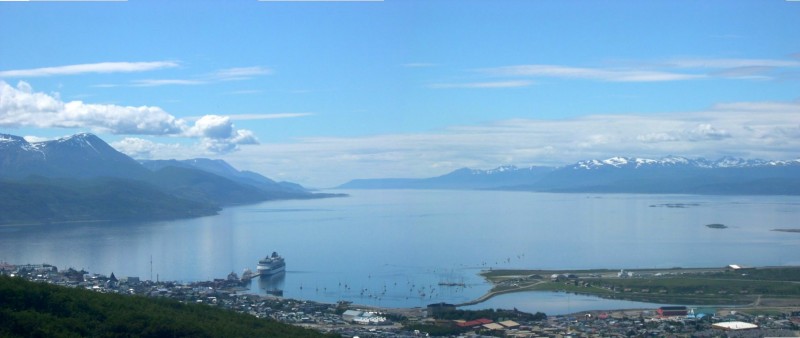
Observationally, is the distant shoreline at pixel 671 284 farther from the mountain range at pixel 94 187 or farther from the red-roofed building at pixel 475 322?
the mountain range at pixel 94 187

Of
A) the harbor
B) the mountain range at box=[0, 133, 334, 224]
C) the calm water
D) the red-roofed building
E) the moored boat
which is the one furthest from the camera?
the mountain range at box=[0, 133, 334, 224]

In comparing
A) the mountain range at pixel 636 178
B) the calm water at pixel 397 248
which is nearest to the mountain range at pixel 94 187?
the calm water at pixel 397 248

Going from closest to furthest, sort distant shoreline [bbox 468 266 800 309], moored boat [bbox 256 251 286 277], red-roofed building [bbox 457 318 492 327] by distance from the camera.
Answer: red-roofed building [bbox 457 318 492 327] → distant shoreline [bbox 468 266 800 309] → moored boat [bbox 256 251 286 277]

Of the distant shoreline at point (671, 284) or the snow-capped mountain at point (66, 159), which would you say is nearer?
the distant shoreline at point (671, 284)

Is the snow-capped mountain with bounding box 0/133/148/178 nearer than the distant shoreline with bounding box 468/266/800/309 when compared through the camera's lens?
No

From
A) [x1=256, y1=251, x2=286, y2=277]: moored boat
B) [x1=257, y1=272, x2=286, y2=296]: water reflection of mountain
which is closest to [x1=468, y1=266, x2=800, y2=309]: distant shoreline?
[x1=257, y1=272, x2=286, y2=296]: water reflection of mountain

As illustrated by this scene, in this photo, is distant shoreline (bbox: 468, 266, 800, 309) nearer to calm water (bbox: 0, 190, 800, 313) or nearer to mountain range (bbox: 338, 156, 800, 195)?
calm water (bbox: 0, 190, 800, 313)
